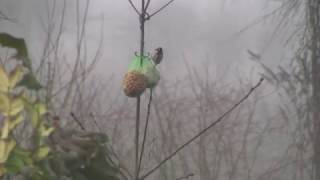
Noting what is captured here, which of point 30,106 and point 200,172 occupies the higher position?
point 30,106

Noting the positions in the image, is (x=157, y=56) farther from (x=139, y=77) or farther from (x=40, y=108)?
Result: (x=40, y=108)

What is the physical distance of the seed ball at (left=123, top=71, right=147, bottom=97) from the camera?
1084mm

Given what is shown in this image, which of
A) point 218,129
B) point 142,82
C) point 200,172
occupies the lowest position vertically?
point 200,172

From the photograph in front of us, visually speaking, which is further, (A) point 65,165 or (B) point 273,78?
(B) point 273,78

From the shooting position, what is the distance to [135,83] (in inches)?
42.7

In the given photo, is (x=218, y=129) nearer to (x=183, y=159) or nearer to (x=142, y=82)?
(x=183, y=159)

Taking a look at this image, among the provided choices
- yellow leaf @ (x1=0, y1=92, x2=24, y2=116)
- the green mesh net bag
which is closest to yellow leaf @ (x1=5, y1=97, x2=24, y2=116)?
yellow leaf @ (x1=0, y1=92, x2=24, y2=116)

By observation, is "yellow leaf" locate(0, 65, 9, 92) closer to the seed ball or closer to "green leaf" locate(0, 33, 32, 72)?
"green leaf" locate(0, 33, 32, 72)

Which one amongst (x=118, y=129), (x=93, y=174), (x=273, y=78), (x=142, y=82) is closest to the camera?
(x=93, y=174)

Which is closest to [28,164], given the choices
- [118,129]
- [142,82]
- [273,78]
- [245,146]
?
[142,82]

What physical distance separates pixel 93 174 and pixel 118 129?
5087 millimetres

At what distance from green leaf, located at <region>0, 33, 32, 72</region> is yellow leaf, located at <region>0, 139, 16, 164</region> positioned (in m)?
0.09

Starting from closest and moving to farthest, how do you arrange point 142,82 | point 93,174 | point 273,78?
point 93,174 < point 142,82 < point 273,78

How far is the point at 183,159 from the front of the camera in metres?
5.99
